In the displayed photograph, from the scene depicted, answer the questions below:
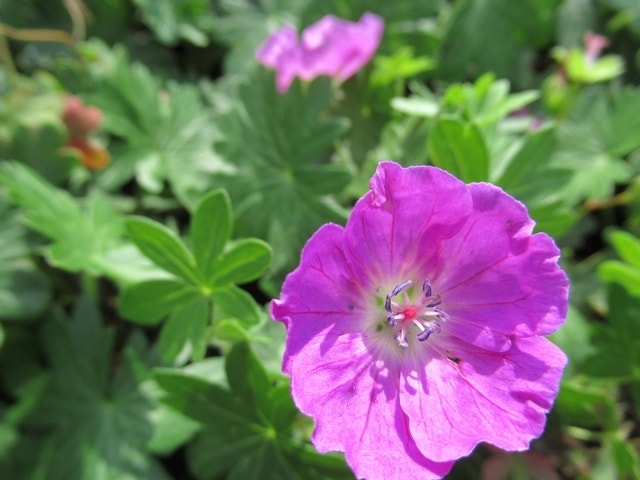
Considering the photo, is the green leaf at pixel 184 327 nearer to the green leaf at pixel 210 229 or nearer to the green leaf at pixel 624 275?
the green leaf at pixel 210 229

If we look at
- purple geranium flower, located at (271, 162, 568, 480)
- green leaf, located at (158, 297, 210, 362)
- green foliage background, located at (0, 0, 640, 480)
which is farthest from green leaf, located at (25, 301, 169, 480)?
purple geranium flower, located at (271, 162, 568, 480)

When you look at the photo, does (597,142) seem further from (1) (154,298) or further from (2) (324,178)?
(1) (154,298)

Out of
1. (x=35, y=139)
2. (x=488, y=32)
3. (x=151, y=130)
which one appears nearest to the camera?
(x=35, y=139)

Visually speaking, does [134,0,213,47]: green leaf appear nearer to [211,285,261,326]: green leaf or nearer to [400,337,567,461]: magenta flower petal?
[211,285,261,326]: green leaf

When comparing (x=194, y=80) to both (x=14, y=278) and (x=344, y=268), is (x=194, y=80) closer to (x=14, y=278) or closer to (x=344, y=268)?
(x=14, y=278)

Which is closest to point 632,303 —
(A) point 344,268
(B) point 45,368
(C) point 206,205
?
(A) point 344,268

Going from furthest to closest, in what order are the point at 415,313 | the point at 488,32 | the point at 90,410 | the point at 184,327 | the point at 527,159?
the point at 488,32 < the point at 90,410 < the point at 527,159 < the point at 184,327 < the point at 415,313

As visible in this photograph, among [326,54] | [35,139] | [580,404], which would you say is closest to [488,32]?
[326,54]
